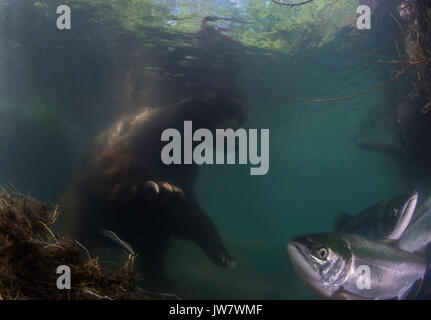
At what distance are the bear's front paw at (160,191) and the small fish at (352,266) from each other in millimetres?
3107

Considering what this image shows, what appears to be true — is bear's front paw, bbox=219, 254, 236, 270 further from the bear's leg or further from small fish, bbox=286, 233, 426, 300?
small fish, bbox=286, 233, 426, 300

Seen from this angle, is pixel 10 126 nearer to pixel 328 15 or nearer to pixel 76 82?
pixel 76 82

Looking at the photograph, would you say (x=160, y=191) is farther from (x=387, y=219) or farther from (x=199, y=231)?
(x=387, y=219)

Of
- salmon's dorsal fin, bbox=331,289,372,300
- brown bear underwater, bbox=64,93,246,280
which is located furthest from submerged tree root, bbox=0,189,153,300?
brown bear underwater, bbox=64,93,246,280

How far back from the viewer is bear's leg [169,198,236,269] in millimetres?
6602

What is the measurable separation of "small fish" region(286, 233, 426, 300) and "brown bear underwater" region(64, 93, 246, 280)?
3.25 m

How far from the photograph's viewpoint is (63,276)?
7.27 feet

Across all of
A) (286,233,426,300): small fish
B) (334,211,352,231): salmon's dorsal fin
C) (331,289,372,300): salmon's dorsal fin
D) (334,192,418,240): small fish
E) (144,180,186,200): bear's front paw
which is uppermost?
(144,180,186,200): bear's front paw

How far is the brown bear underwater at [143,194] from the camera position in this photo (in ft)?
18.1

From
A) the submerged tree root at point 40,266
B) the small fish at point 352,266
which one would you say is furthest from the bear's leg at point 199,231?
the small fish at point 352,266

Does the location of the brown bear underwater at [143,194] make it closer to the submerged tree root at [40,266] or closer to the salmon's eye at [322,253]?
the submerged tree root at [40,266]
